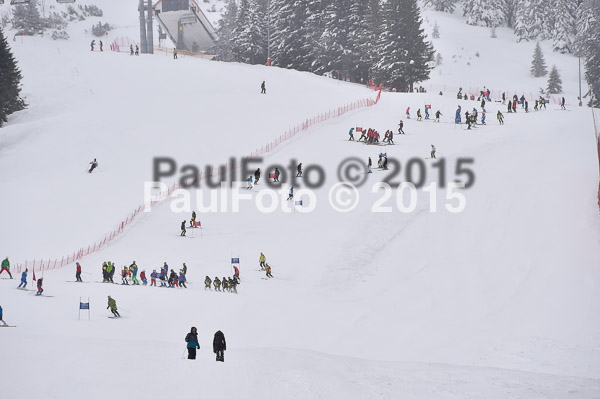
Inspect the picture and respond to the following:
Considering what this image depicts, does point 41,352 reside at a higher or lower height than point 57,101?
lower

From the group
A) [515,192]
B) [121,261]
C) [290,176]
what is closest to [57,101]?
[290,176]

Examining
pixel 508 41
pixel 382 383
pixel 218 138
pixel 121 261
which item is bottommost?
pixel 382 383

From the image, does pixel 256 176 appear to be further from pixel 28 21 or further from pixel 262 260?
pixel 28 21

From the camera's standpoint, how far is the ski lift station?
281 ft

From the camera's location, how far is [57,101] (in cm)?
5459

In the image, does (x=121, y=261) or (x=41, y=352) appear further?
(x=121, y=261)

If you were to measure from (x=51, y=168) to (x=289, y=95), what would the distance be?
22824mm

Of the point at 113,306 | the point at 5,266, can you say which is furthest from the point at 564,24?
the point at 113,306

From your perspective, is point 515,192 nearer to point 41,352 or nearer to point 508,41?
point 41,352

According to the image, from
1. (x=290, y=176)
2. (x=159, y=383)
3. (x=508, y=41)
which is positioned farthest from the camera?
(x=508, y=41)

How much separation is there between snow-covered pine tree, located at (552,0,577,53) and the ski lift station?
48450 millimetres

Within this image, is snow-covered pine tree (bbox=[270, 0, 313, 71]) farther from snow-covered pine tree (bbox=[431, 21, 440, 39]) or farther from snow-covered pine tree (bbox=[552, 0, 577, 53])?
snow-covered pine tree (bbox=[552, 0, 577, 53])

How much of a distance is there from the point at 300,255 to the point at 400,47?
128ft

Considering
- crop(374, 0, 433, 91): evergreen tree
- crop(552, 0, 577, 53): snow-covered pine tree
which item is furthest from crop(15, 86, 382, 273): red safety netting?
crop(552, 0, 577, 53): snow-covered pine tree
